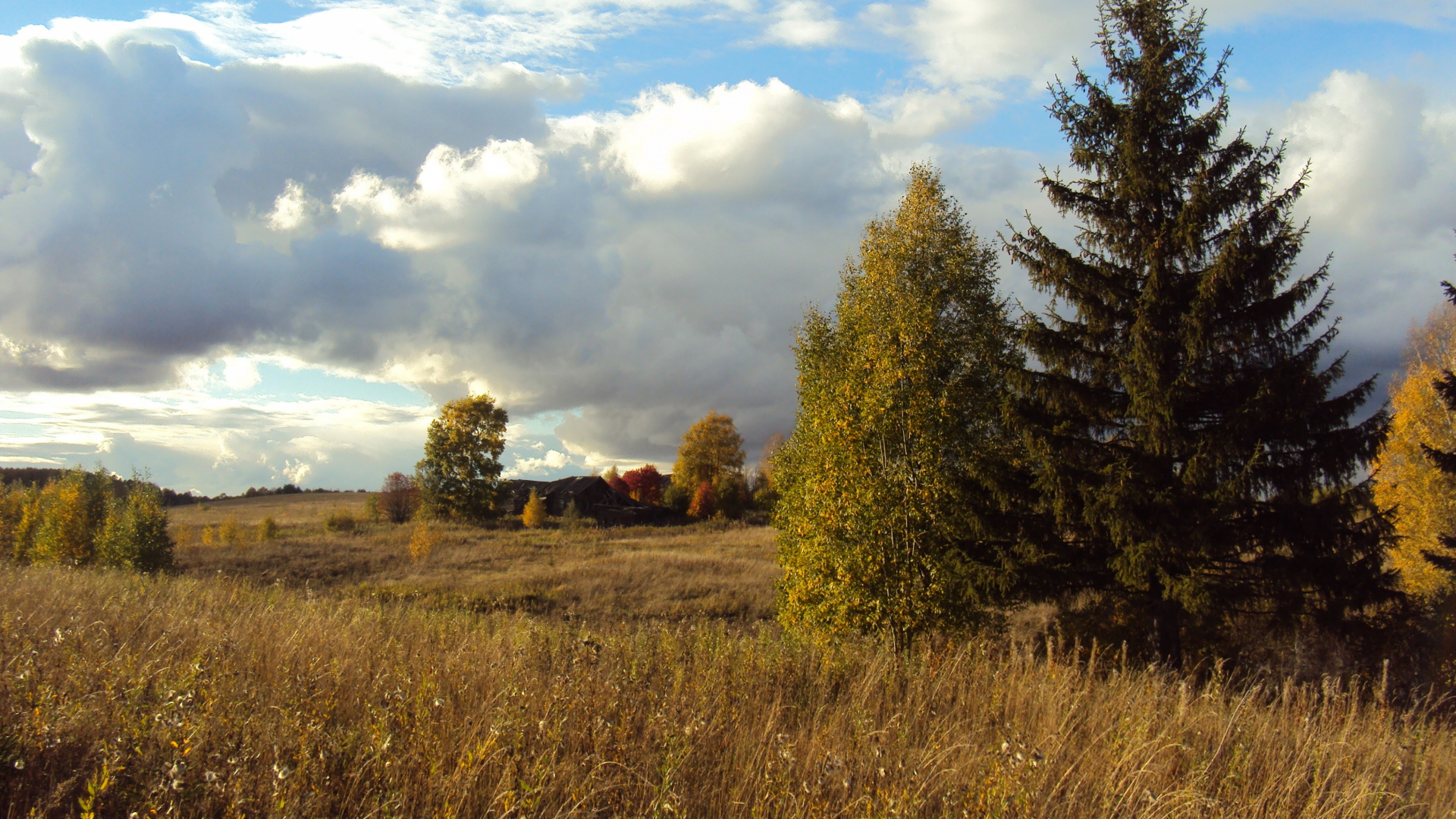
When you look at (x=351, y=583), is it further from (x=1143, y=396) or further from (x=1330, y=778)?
(x=1330, y=778)

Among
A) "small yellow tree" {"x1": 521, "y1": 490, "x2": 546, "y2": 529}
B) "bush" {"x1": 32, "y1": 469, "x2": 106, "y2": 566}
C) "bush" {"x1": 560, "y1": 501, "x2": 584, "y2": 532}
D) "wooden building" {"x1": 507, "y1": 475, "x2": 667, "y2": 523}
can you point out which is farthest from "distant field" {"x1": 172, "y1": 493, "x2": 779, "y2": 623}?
"wooden building" {"x1": 507, "y1": 475, "x2": 667, "y2": 523}

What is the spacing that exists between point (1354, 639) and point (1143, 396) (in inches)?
225

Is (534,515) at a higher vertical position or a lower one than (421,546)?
higher

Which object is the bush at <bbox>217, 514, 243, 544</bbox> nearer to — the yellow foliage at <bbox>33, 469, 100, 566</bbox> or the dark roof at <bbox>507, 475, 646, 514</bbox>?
the yellow foliage at <bbox>33, 469, 100, 566</bbox>

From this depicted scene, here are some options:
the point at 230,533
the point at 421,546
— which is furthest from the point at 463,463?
the point at 421,546

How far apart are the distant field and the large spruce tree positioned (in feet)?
28.8

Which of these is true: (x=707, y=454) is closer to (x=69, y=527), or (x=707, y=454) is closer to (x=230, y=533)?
(x=230, y=533)

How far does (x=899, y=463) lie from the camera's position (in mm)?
14930

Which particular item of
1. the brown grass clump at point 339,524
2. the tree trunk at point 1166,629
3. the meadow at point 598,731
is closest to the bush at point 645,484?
the brown grass clump at point 339,524

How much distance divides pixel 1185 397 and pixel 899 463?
5287 mm

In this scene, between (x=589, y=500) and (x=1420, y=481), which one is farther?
(x=589, y=500)

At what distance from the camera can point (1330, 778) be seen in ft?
14.8

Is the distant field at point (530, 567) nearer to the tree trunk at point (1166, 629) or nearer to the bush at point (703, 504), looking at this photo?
the tree trunk at point (1166, 629)

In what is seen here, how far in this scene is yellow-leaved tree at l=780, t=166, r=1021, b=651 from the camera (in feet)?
46.7
